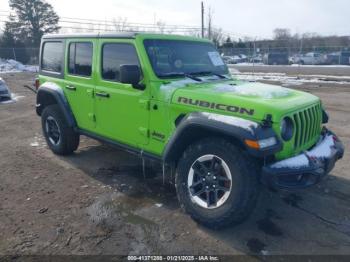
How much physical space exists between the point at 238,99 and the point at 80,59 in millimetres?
2771

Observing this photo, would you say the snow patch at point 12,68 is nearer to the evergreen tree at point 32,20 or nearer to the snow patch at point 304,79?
the evergreen tree at point 32,20

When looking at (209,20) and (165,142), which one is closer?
(165,142)

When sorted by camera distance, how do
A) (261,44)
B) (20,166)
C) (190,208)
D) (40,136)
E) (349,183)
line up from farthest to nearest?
(261,44), (40,136), (20,166), (349,183), (190,208)

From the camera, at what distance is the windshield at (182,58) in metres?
4.08

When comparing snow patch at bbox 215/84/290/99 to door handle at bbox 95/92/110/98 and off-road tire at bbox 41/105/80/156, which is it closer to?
door handle at bbox 95/92/110/98

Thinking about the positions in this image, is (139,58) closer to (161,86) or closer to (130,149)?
(161,86)

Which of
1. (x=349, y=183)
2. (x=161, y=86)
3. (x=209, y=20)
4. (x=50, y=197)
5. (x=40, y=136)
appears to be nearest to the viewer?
(x=161, y=86)

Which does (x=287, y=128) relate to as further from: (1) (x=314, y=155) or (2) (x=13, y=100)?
(2) (x=13, y=100)

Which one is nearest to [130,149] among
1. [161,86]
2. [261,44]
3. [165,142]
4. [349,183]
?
[165,142]

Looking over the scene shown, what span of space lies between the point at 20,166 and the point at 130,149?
7.27 ft

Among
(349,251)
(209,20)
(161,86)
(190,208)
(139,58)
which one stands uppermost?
(209,20)

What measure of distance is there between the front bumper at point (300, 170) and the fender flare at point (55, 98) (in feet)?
11.2

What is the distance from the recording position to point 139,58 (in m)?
4.04

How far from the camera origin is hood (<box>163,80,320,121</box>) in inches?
125
